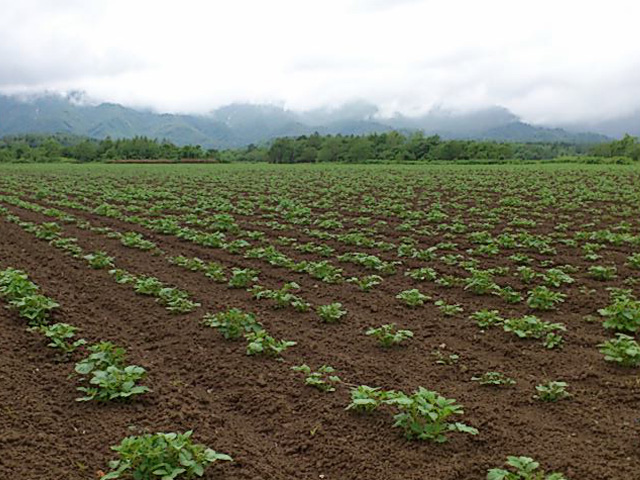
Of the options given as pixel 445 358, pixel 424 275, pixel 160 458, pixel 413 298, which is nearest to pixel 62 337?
pixel 160 458

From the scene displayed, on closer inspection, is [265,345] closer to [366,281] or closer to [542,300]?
[366,281]

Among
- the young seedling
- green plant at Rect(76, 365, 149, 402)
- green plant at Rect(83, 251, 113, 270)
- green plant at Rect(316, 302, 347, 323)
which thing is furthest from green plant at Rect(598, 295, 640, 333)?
green plant at Rect(83, 251, 113, 270)

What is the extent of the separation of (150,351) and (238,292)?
2.65 metres

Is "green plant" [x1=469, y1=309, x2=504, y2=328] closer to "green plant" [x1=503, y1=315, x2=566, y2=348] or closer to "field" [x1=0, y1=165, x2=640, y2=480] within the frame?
"field" [x1=0, y1=165, x2=640, y2=480]

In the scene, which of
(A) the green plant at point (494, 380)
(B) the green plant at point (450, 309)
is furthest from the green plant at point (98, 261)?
(A) the green plant at point (494, 380)

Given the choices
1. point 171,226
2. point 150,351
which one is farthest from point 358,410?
point 171,226

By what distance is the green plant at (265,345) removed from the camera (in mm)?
6281

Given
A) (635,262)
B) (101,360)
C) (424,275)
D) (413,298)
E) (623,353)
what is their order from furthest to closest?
(635,262)
(424,275)
(413,298)
(623,353)
(101,360)

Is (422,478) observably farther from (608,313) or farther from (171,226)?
(171,226)

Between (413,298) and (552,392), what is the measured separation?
3254mm

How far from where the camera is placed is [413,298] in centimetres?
843

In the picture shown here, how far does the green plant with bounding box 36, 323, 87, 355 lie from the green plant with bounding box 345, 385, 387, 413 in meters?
3.41

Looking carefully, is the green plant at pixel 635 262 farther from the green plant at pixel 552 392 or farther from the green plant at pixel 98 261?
the green plant at pixel 98 261

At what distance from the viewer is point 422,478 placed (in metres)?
4.13
